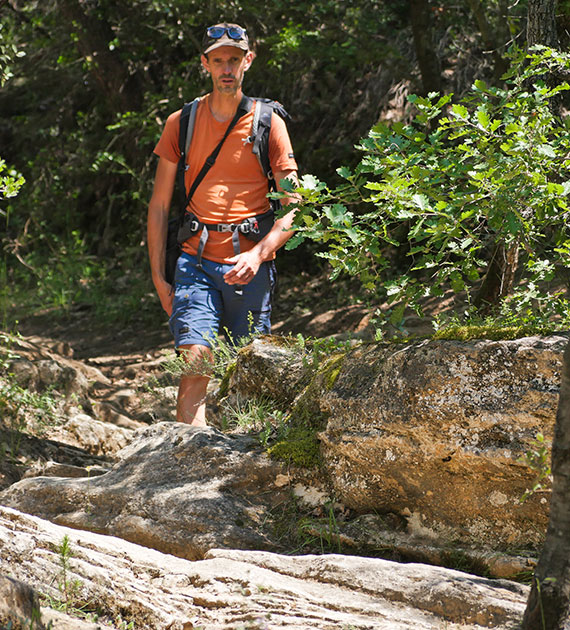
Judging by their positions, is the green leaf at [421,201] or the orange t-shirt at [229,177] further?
the orange t-shirt at [229,177]

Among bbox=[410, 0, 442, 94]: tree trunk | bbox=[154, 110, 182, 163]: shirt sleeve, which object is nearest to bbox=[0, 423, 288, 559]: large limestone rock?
bbox=[154, 110, 182, 163]: shirt sleeve

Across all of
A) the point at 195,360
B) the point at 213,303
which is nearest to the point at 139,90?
the point at 213,303

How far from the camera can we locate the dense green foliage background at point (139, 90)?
972 cm

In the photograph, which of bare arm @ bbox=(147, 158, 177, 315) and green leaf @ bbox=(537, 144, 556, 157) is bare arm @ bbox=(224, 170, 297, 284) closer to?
bare arm @ bbox=(147, 158, 177, 315)

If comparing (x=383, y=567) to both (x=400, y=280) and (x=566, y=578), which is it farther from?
(x=400, y=280)

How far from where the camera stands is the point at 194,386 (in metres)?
4.80

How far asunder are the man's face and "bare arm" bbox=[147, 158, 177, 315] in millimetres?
571

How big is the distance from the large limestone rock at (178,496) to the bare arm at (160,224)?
108 centimetres

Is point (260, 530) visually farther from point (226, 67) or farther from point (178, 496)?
point (226, 67)

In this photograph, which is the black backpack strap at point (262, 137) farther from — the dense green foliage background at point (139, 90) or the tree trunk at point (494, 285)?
the dense green foliage background at point (139, 90)

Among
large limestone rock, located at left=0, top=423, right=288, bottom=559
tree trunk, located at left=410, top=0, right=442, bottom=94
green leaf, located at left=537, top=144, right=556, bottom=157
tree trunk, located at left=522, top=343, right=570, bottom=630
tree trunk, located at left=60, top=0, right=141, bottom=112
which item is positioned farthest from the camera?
tree trunk, located at left=60, top=0, right=141, bottom=112

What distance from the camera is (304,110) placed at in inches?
467

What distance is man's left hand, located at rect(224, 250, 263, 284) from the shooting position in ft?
15.8

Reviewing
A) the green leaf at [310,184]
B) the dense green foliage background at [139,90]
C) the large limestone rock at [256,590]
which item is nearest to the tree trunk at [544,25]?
the green leaf at [310,184]
